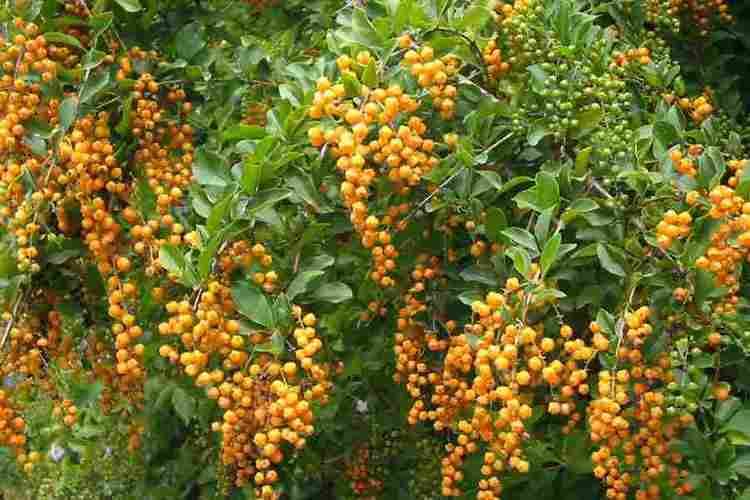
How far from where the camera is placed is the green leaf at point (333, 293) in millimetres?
2316

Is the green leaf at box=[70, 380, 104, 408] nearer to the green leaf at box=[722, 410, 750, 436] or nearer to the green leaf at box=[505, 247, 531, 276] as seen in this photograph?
the green leaf at box=[505, 247, 531, 276]

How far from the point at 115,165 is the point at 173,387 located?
76cm

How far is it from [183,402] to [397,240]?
832 millimetres

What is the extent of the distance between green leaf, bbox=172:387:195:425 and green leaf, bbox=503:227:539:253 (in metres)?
1.18

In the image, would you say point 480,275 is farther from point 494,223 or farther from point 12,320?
point 12,320

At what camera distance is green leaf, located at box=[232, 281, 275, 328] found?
2.15m

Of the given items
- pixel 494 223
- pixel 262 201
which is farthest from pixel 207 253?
pixel 494 223

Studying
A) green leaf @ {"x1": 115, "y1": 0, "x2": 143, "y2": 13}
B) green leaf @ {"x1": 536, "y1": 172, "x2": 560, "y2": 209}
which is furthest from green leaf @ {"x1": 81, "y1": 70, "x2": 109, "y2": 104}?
green leaf @ {"x1": 536, "y1": 172, "x2": 560, "y2": 209}

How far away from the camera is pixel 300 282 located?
226 centimetres

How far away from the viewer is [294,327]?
7.34 ft

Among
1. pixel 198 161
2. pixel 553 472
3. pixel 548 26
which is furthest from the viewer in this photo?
pixel 553 472

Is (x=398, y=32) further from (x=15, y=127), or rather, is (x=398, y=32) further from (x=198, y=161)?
(x=15, y=127)

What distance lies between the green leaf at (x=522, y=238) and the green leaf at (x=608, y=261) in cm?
14

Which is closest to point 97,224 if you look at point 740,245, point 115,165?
point 115,165
